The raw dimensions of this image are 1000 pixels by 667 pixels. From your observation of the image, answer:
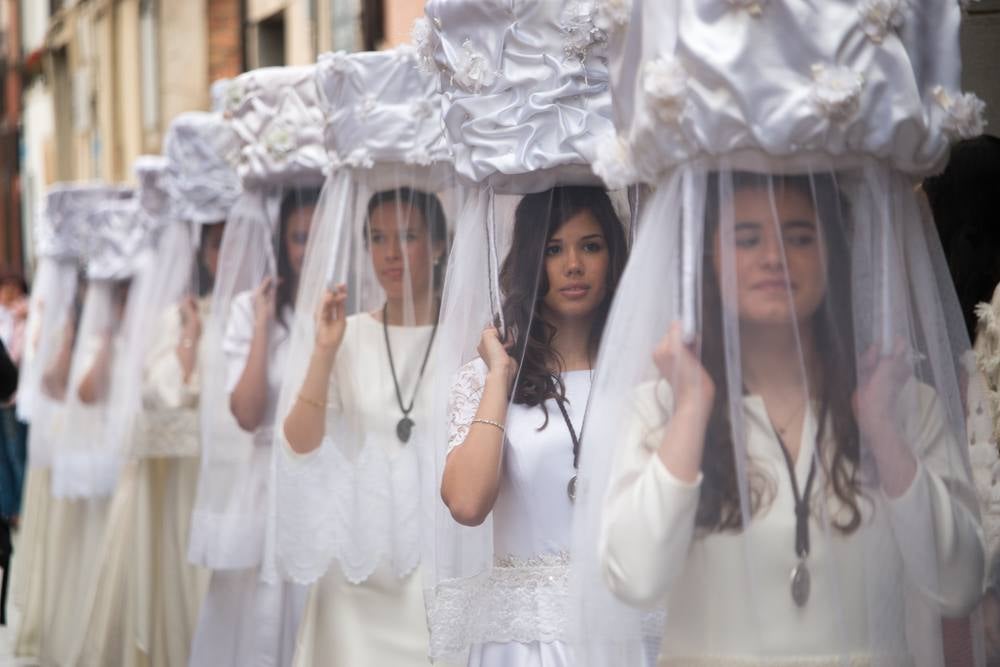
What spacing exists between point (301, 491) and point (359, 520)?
0.27 meters

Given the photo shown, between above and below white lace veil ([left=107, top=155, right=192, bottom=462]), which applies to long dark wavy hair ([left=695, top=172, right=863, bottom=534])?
below

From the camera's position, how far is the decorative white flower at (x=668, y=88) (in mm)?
3197

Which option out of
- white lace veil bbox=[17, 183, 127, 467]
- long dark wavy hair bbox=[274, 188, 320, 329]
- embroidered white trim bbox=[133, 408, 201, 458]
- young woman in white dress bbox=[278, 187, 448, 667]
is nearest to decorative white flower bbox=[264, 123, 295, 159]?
long dark wavy hair bbox=[274, 188, 320, 329]

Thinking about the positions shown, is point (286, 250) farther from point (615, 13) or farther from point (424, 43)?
point (615, 13)

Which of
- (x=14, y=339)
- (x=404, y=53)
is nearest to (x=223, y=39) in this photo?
(x=14, y=339)

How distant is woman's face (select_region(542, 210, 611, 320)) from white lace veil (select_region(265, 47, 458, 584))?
4.55ft

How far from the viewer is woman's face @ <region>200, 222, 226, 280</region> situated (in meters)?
8.88

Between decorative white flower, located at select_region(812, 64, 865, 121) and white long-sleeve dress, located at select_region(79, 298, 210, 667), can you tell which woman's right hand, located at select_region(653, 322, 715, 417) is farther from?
white long-sleeve dress, located at select_region(79, 298, 210, 667)

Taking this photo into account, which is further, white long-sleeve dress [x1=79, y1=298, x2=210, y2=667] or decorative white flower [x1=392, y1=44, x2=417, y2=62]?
white long-sleeve dress [x1=79, y1=298, x2=210, y2=667]

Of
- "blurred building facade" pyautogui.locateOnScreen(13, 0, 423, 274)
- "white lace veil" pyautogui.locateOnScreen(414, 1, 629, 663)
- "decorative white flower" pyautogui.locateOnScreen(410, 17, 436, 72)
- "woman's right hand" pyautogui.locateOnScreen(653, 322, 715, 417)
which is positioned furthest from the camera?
"blurred building facade" pyautogui.locateOnScreen(13, 0, 423, 274)

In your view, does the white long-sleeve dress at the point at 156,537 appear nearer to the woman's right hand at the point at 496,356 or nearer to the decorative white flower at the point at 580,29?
the woman's right hand at the point at 496,356

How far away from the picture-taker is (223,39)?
1783cm

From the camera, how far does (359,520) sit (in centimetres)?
598

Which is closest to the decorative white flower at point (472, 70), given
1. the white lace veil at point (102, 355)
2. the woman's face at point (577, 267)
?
the woman's face at point (577, 267)
